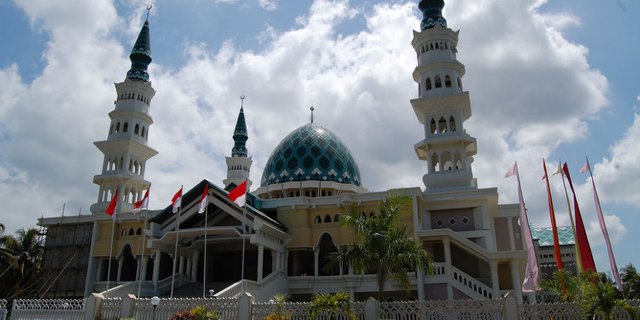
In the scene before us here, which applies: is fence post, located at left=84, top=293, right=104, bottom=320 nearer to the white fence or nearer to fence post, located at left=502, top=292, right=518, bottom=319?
the white fence

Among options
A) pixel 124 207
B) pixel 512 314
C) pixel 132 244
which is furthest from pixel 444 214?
pixel 124 207

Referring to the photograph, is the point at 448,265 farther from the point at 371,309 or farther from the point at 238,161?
the point at 238,161

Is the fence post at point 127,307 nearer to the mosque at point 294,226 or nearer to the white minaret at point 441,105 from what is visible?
the mosque at point 294,226

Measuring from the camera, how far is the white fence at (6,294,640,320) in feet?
45.2

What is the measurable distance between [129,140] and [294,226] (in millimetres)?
13990

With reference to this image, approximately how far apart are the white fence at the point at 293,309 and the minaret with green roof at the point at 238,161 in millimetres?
33187

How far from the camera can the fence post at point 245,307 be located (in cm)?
1551

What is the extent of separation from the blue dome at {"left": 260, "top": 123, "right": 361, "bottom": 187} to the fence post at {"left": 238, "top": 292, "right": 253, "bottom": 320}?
20880 mm

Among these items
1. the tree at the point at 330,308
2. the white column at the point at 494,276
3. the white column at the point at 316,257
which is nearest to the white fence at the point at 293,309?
A: the tree at the point at 330,308

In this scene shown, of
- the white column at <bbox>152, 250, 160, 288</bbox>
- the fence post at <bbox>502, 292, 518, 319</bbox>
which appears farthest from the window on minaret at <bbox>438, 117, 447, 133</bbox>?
the fence post at <bbox>502, 292, 518, 319</bbox>

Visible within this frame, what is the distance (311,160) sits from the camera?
3719 centimetres

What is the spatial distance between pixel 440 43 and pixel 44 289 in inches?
1132

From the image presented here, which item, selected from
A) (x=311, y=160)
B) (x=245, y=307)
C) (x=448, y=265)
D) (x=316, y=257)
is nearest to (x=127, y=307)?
(x=245, y=307)

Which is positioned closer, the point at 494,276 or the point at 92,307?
the point at 92,307
